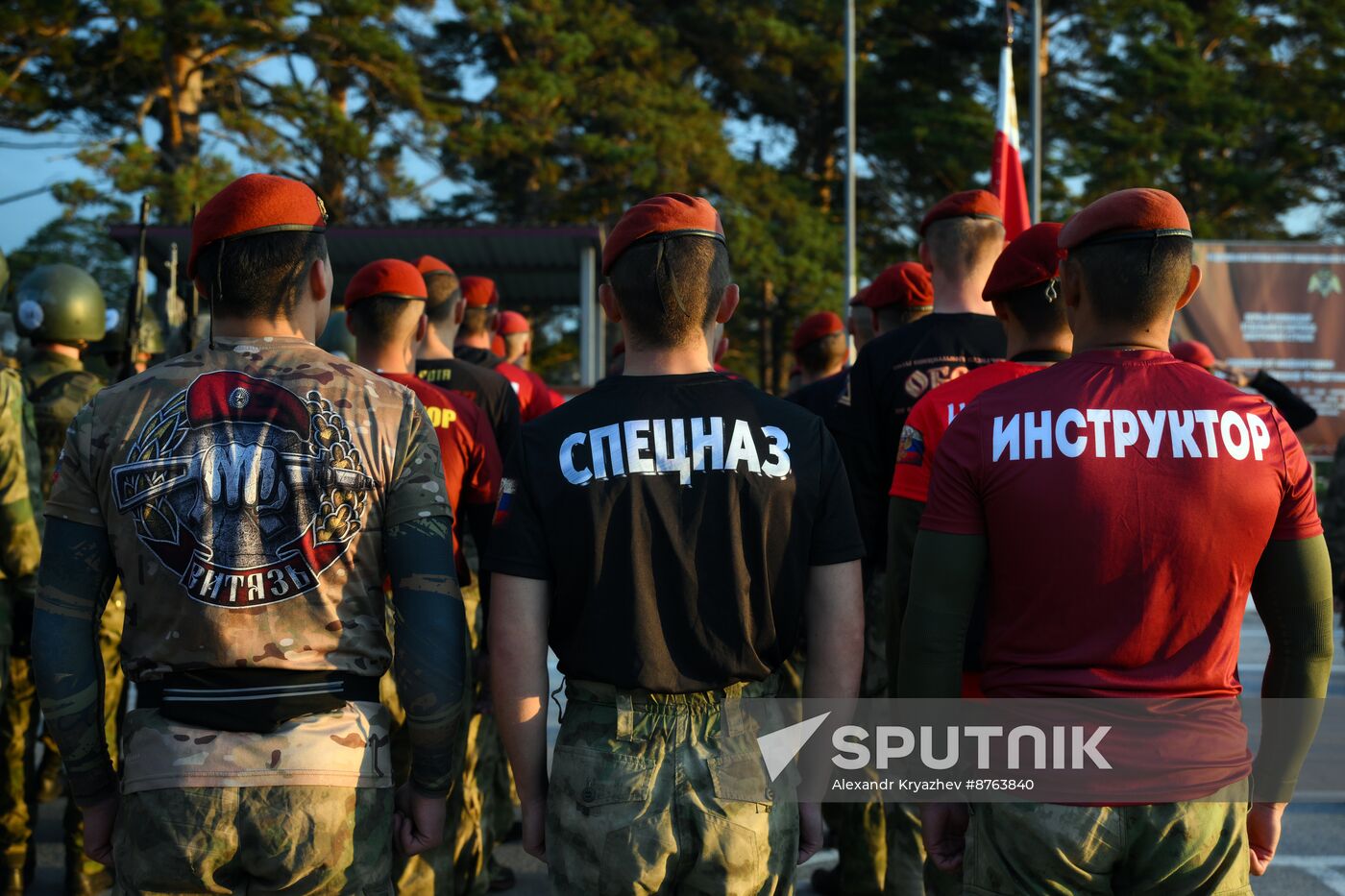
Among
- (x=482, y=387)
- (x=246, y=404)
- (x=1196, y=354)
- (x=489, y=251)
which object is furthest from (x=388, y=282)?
(x=489, y=251)

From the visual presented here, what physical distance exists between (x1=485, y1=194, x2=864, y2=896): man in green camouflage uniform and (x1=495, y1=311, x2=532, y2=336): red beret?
4.93 m

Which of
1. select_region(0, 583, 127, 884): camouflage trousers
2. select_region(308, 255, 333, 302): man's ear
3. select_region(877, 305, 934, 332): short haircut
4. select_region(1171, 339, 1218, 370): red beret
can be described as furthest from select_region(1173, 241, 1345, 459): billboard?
select_region(308, 255, 333, 302): man's ear

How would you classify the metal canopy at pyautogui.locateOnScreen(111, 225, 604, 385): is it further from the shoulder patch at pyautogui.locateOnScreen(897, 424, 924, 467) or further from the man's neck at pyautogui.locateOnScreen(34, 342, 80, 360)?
the shoulder patch at pyautogui.locateOnScreen(897, 424, 924, 467)

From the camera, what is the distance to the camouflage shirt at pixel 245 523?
2430 millimetres

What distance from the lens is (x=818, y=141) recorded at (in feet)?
103

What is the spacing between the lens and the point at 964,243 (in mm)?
4199

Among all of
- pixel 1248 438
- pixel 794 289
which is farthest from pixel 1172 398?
pixel 794 289

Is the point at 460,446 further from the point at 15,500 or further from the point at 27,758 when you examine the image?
the point at 27,758

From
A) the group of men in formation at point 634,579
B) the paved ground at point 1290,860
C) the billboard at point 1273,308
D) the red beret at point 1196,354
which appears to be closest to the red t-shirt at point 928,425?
the group of men in formation at point 634,579

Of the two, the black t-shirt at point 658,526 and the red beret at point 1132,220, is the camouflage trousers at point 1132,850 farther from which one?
the red beret at point 1132,220

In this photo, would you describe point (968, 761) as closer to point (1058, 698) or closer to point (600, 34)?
point (1058, 698)

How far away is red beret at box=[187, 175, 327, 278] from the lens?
101 inches

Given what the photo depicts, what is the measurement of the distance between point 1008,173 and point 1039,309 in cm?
543

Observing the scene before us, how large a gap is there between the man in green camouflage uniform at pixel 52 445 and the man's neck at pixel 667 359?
253 cm
